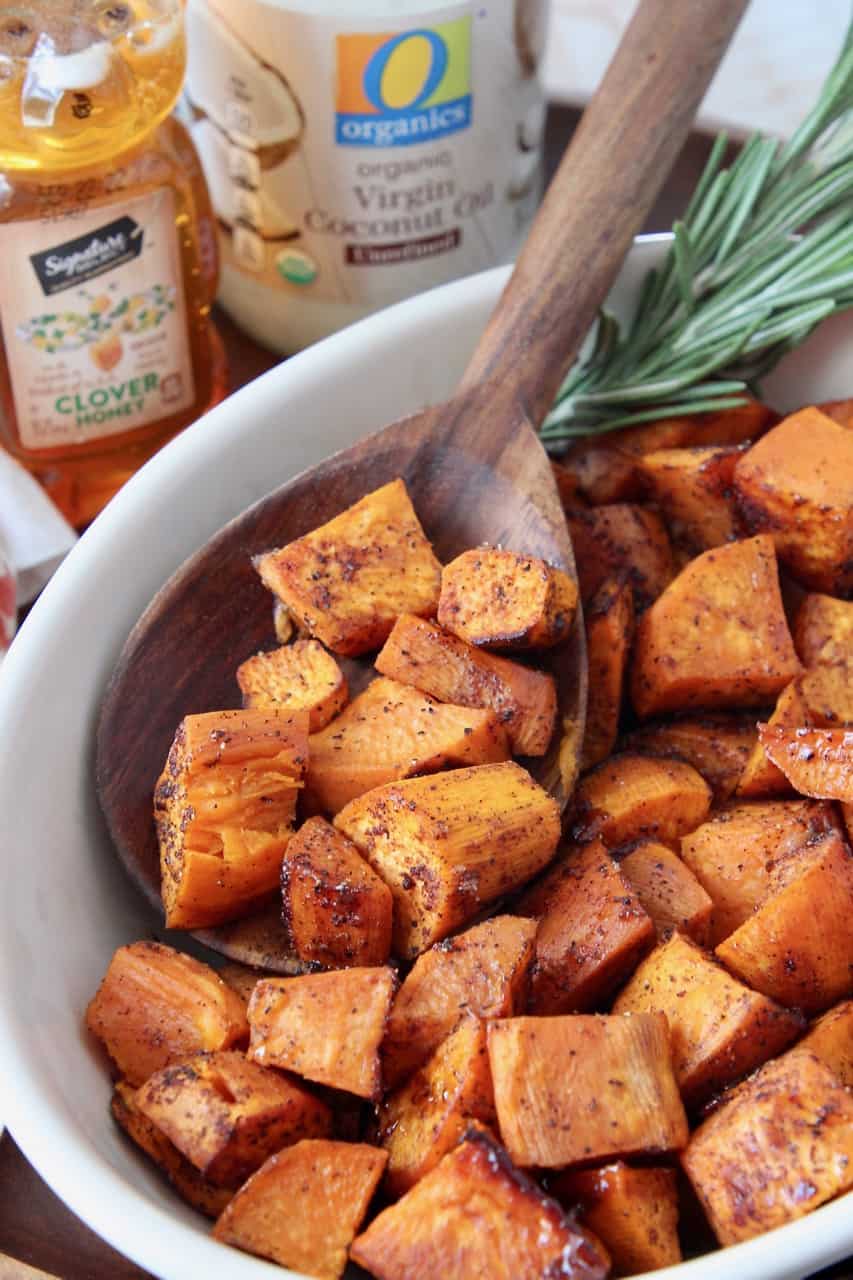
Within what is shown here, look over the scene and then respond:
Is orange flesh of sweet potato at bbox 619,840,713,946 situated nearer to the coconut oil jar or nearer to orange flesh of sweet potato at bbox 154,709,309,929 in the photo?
orange flesh of sweet potato at bbox 154,709,309,929

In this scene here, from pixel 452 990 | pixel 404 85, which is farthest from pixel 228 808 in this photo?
pixel 404 85

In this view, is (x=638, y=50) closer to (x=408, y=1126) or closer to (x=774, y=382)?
(x=774, y=382)

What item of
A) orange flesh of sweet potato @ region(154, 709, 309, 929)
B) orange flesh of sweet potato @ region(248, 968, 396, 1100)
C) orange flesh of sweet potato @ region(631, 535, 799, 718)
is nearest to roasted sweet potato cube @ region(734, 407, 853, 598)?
orange flesh of sweet potato @ region(631, 535, 799, 718)

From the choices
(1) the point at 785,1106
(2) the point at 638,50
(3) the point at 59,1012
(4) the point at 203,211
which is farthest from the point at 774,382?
(3) the point at 59,1012

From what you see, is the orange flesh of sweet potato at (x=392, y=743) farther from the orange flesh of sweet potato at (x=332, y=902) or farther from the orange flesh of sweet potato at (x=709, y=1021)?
the orange flesh of sweet potato at (x=709, y=1021)

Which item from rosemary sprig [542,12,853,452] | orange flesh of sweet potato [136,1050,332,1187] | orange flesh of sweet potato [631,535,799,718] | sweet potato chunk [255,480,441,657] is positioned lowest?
orange flesh of sweet potato [136,1050,332,1187]

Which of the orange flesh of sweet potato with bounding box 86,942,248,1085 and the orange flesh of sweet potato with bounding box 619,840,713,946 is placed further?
the orange flesh of sweet potato with bounding box 619,840,713,946
